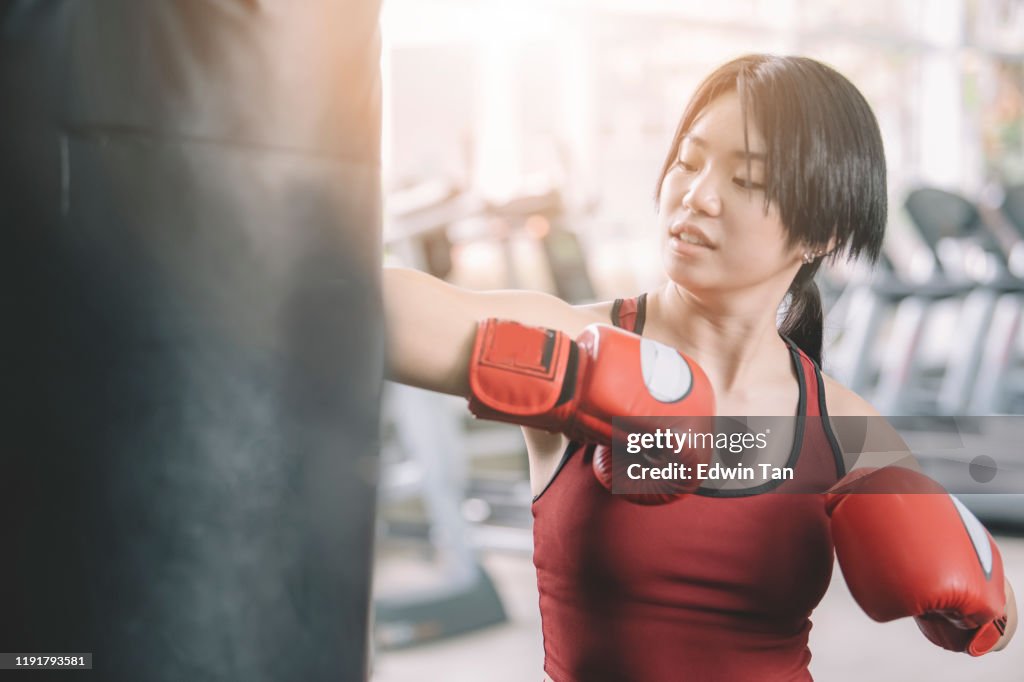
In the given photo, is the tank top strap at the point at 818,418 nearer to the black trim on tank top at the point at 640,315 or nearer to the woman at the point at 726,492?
the woman at the point at 726,492

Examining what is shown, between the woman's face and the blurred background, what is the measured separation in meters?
1.74

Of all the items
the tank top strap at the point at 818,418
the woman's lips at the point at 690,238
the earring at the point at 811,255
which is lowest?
the tank top strap at the point at 818,418

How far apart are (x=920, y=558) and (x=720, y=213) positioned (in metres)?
0.35

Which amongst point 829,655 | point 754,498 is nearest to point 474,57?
point 829,655

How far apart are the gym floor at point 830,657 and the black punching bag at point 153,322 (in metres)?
1.88

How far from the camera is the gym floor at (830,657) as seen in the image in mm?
2473

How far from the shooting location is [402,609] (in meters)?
2.83

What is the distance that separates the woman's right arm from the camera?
29.8 inches

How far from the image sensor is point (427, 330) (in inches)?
30.1

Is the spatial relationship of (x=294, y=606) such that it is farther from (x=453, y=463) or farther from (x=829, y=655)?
(x=453, y=463)

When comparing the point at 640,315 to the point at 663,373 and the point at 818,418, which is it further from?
the point at 663,373

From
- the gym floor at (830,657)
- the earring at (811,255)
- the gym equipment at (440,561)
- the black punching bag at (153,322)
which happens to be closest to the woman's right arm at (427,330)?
the black punching bag at (153,322)

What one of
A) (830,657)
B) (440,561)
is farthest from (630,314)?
(440,561)

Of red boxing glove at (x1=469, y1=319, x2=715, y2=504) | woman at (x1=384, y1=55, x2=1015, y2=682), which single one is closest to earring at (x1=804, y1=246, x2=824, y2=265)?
woman at (x1=384, y1=55, x2=1015, y2=682)
